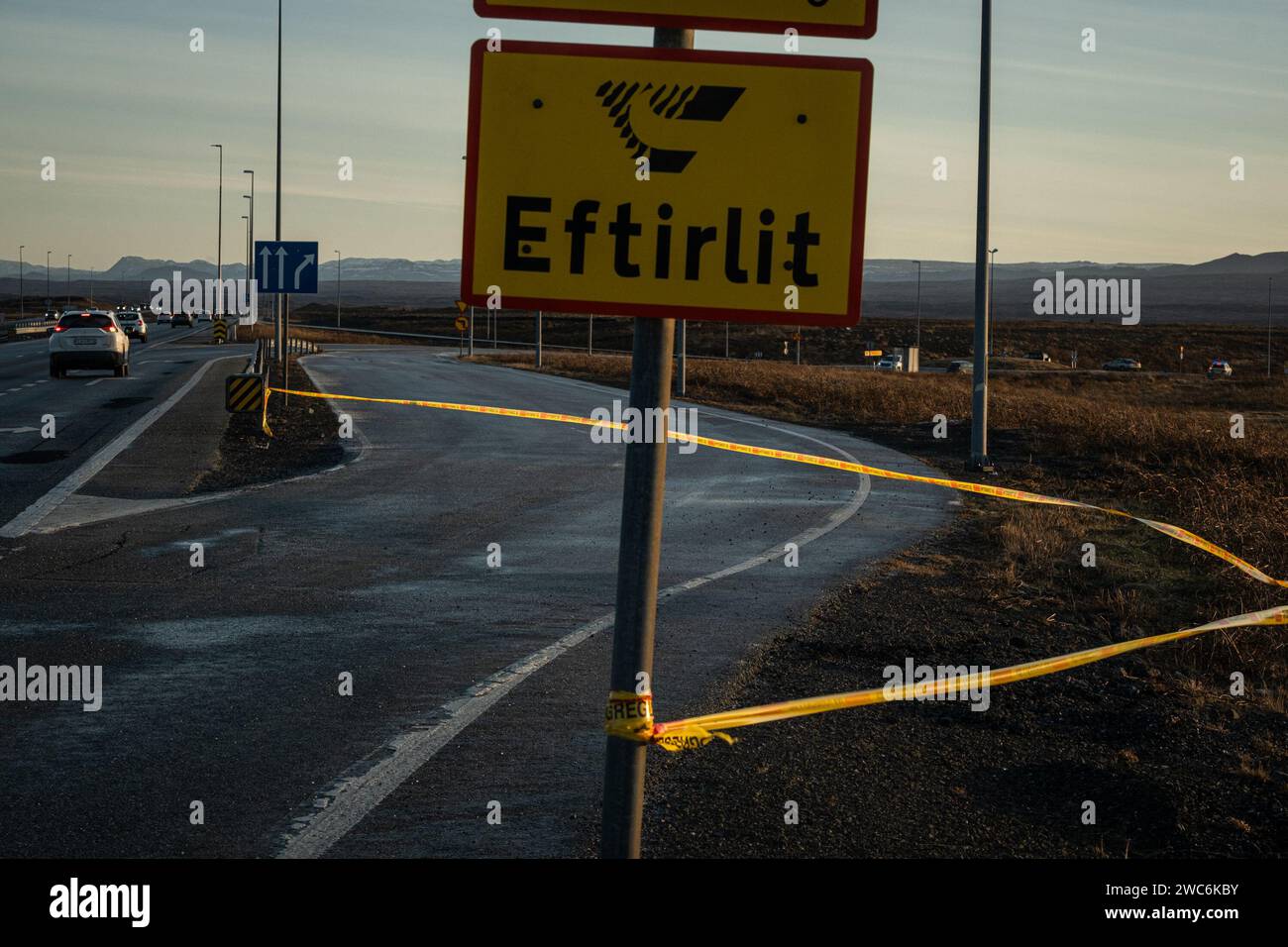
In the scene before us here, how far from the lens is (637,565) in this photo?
318cm

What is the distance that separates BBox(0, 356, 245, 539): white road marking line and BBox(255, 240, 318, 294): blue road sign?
3.33 meters

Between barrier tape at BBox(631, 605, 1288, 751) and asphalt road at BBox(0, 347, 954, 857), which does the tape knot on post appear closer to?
barrier tape at BBox(631, 605, 1288, 751)

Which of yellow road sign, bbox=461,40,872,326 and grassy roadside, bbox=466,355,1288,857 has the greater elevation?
yellow road sign, bbox=461,40,872,326

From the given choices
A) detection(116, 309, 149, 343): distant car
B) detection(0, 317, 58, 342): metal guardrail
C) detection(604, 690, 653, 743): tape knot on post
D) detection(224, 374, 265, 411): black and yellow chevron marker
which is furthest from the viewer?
detection(0, 317, 58, 342): metal guardrail

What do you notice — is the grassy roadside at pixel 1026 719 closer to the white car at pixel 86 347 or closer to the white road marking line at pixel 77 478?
the white road marking line at pixel 77 478

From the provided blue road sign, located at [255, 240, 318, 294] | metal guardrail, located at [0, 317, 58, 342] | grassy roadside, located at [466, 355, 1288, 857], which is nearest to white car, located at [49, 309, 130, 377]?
blue road sign, located at [255, 240, 318, 294]

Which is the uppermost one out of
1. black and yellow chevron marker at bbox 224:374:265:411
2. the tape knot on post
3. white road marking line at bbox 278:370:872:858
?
black and yellow chevron marker at bbox 224:374:265:411

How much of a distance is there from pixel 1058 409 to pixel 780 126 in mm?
27825

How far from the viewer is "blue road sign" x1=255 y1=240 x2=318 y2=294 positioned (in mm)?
23391

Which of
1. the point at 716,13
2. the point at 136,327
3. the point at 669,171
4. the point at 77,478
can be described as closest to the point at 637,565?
the point at 669,171

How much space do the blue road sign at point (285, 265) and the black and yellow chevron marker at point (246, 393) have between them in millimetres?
2252

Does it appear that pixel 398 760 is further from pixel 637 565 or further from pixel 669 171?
pixel 669 171

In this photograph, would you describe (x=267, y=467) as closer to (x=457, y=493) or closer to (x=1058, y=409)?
(x=457, y=493)

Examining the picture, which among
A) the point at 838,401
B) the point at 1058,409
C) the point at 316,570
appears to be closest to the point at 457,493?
the point at 316,570
